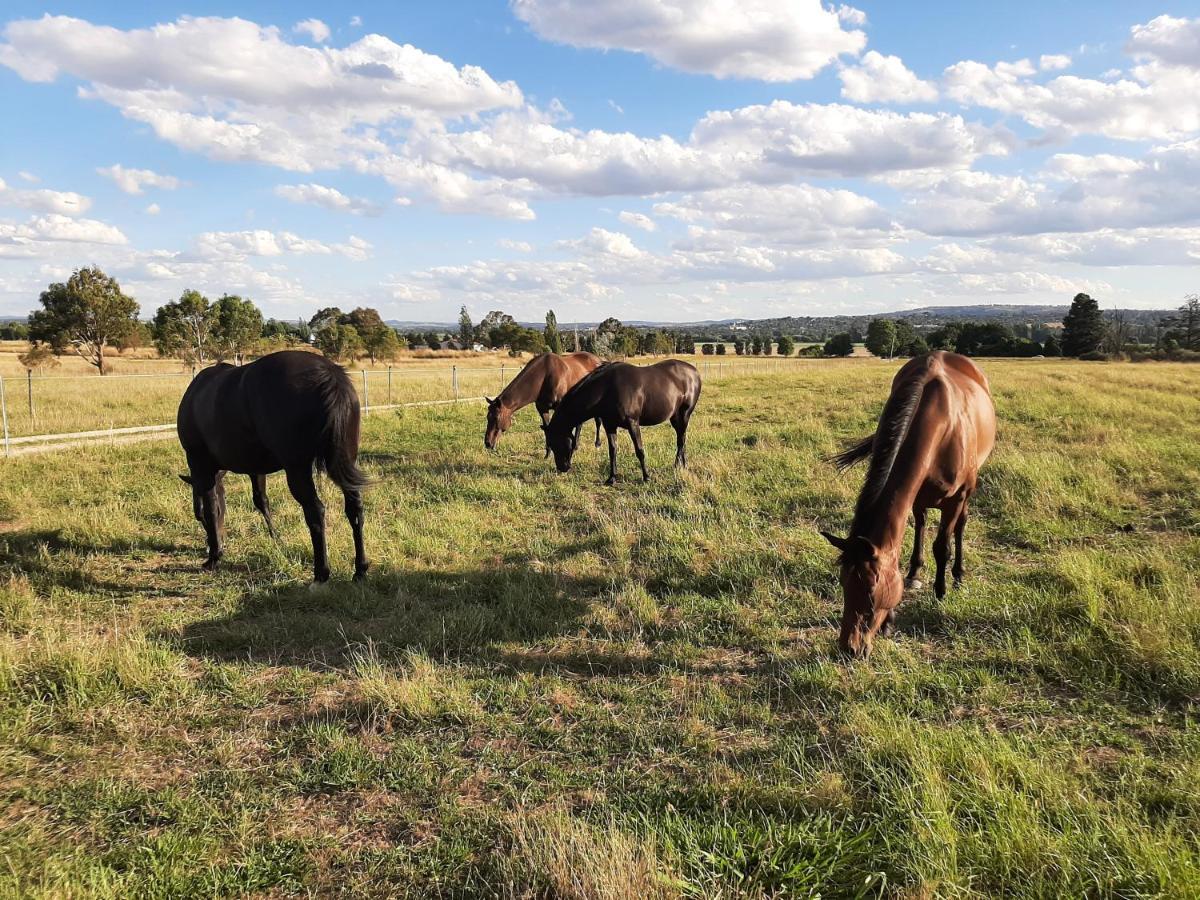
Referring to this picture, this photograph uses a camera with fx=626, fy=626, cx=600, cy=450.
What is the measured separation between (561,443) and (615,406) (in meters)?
1.15

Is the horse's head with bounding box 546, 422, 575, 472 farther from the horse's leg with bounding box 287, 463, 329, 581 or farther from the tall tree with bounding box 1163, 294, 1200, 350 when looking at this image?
the tall tree with bounding box 1163, 294, 1200, 350

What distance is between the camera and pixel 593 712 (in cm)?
395

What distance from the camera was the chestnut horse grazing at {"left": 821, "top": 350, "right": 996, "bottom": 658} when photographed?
4.36m

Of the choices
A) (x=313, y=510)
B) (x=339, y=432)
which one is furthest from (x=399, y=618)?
(x=339, y=432)

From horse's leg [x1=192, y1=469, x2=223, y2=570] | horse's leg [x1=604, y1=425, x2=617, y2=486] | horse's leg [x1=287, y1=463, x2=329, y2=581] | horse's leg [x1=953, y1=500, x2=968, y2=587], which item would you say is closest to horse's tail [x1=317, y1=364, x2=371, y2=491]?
horse's leg [x1=287, y1=463, x2=329, y2=581]

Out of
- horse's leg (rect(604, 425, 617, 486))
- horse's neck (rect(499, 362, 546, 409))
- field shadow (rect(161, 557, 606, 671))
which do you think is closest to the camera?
field shadow (rect(161, 557, 606, 671))

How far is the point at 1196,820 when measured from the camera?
274 cm

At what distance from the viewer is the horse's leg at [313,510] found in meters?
6.12

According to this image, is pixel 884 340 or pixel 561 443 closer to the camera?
pixel 561 443

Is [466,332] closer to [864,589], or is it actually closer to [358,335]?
[358,335]

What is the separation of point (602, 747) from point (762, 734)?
96cm

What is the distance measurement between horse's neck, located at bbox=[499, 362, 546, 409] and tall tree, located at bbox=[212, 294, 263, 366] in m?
31.9

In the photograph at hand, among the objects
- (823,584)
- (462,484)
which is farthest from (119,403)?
(823,584)

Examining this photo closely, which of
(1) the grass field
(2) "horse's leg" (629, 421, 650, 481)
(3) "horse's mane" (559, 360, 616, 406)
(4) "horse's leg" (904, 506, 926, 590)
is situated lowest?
(1) the grass field
